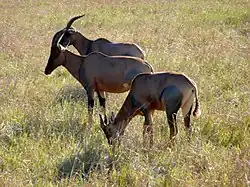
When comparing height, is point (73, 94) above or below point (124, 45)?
below

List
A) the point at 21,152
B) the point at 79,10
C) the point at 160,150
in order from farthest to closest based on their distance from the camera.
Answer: the point at 79,10 → the point at 21,152 → the point at 160,150

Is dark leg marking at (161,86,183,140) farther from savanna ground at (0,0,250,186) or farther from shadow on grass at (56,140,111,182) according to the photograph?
shadow on grass at (56,140,111,182)

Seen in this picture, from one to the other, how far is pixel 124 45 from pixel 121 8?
14.6 m

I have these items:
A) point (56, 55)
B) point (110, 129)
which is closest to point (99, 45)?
point (56, 55)

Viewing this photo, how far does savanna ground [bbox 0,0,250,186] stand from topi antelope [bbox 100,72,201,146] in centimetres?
23

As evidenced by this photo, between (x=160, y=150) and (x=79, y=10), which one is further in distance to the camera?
(x=79, y=10)

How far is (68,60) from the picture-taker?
30.1ft

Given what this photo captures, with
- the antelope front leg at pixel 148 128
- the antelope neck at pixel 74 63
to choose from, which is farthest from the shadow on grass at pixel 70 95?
the antelope front leg at pixel 148 128

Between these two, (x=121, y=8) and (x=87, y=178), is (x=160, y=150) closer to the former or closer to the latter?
(x=87, y=178)

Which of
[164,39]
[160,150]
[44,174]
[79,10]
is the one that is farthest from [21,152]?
[79,10]

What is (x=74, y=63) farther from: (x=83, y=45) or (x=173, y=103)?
(x=173, y=103)

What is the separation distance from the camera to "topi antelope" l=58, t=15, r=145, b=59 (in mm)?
9969

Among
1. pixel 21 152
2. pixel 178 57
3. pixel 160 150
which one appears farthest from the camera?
pixel 178 57

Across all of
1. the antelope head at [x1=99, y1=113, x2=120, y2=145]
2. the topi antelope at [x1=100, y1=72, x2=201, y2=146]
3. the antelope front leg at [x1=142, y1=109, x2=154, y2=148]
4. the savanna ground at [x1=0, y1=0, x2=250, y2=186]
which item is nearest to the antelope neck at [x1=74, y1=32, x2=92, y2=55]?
the savanna ground at [x1=0, y1=0, x2=250, y2=186]
